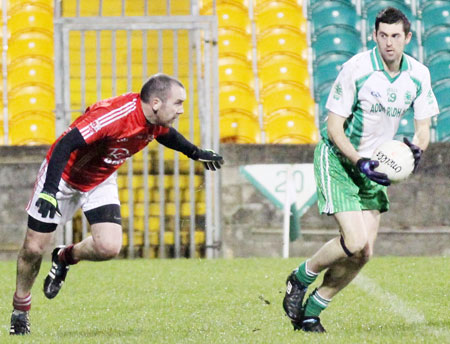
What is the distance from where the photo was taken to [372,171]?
17.9 ft

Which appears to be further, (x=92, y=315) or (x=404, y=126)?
(x=404, y=126)

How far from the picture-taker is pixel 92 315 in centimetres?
687

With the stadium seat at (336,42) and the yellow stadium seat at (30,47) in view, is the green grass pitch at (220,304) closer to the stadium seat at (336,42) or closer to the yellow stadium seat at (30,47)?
the yellow stadium seat at (30,47)

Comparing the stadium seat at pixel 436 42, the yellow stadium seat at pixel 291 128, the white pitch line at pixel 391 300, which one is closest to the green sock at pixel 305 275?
the white pitch line at pixel 391 300

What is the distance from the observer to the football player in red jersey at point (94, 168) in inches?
217

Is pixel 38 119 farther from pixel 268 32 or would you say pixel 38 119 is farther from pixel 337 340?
pixel 337 340

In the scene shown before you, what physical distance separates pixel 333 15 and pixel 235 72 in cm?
179

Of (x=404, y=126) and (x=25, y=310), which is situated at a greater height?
Result: (x=404, y=126)

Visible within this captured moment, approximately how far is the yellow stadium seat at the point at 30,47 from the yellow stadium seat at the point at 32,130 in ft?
3.15

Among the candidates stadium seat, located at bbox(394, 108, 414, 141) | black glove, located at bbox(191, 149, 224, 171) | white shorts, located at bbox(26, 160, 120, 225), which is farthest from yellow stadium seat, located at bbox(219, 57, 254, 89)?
white shorts, located at bbox(26, 160, 120, 225)

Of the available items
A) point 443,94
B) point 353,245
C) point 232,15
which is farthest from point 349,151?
point 232,15

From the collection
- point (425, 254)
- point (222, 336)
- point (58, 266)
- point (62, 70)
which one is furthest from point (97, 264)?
point (222, 336)

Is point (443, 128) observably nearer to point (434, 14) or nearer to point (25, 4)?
point (434, 14)

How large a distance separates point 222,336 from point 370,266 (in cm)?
466
